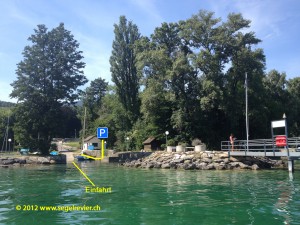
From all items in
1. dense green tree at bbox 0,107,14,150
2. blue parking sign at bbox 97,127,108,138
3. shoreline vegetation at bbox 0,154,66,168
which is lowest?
shoreline vegetation at bbox 0,154,66,168

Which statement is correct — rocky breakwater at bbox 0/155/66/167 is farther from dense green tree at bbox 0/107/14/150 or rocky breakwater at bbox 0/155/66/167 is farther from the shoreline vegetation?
dense green tree at bbox 0/107/14/150

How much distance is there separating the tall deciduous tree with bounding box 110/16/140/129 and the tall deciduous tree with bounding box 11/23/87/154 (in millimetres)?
6313

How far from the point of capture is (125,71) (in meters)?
62.1

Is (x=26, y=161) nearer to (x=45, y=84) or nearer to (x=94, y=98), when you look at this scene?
(x=45, y=84)

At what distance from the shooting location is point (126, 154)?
4866 centimetres

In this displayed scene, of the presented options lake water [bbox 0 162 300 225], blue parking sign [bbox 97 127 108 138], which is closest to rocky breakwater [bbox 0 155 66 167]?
lake water [bbox 0 162 300 225]

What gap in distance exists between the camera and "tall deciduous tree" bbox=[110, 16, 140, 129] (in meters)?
61.7

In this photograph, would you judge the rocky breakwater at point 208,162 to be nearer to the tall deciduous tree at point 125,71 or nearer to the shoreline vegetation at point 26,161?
the shoreline vegetation at point 26,161

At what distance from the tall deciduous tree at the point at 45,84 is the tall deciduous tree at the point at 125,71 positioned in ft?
20.7

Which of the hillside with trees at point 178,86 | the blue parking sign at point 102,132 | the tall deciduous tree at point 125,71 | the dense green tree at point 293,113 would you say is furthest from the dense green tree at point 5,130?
the blue parking sign at point 102,132

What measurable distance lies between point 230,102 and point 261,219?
119ft

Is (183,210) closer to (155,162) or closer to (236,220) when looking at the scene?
(236,220)

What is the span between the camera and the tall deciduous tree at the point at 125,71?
61656 millimetres

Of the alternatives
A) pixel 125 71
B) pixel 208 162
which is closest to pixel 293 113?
pixel 125 71
